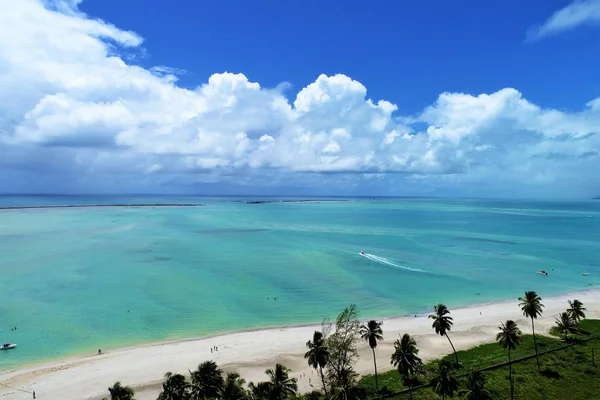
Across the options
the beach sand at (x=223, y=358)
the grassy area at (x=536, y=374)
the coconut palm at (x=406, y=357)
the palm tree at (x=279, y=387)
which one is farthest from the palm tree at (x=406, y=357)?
the palm tree at (x=279, y=387)

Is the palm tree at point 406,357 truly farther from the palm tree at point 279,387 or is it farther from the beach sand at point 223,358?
the palm tree at point 279,387

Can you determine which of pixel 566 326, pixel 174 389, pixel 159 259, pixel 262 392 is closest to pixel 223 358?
pixel 262 392

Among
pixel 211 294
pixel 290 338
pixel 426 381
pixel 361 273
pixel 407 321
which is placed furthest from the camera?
pixel 361 273

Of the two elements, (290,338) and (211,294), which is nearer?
(290,338)

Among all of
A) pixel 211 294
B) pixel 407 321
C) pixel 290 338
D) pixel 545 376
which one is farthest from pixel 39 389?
pixel 545 376

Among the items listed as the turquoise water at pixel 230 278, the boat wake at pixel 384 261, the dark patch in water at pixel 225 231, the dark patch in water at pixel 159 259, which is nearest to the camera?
the turquoise water at pixel 230 278

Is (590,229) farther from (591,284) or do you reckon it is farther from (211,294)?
(211,294)
